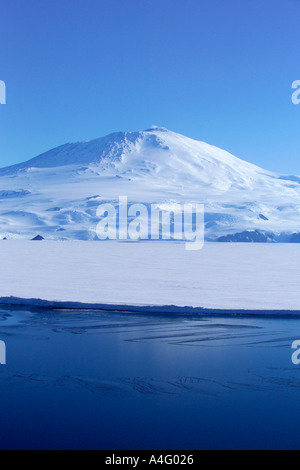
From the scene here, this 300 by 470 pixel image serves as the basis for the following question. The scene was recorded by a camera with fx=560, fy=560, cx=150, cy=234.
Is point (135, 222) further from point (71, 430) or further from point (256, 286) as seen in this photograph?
point (71, 430)

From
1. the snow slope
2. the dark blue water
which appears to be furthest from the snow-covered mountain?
the dark blue water

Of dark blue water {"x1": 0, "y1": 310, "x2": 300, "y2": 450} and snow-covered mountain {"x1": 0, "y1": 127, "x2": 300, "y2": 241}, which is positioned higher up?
snow-covered mountain {"x1": 0, "y1": 127, "x2": 300, "y2": 241}

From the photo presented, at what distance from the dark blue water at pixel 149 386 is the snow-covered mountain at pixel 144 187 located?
35.7 m

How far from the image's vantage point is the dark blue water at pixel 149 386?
459 centimetres

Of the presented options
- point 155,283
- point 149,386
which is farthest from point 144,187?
point 149,386

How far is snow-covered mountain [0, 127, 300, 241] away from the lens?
170 feet

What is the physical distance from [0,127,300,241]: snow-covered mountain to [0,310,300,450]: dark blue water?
1405 inches

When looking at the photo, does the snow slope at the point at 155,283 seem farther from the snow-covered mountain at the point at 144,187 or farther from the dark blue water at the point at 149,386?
the snow-covered mountain at the point at 144,187

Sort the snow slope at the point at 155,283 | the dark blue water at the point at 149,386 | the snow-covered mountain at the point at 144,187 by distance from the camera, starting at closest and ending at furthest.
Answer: the dark blue water at the point at 149,386
the snow slope at the point at 155,283
the snow-covered mountain at the point at 144,187

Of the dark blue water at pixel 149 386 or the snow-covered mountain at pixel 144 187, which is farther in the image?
the snow-covered mountain at pixel 144 187

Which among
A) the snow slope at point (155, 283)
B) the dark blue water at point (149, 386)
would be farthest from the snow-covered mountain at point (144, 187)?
the dark blue water at point (149, 386)

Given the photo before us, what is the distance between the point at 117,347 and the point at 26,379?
1742 mm

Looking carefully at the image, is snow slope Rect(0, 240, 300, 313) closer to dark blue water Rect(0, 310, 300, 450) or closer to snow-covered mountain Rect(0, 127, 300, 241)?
dark blue water Rect(0, 310, 300, 450)
